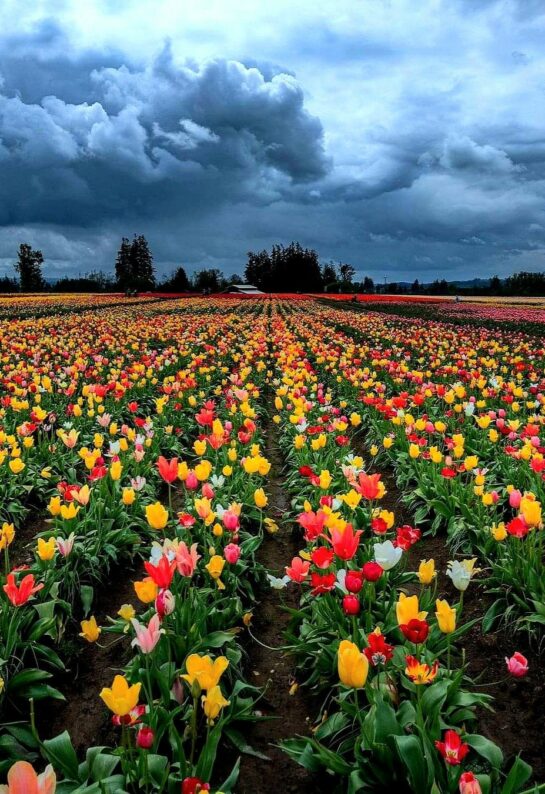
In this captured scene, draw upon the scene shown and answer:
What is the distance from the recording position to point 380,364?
11141 mm

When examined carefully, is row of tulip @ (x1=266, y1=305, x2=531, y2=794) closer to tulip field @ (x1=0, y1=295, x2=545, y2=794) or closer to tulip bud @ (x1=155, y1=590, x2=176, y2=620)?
tulip field @ (x1=0, y1=295, x2=545, y2=794)

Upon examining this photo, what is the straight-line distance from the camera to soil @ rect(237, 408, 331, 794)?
259 cm

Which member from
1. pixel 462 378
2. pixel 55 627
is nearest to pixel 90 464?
pixel 55 627

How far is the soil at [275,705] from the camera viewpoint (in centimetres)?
259

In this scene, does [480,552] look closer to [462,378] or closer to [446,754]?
[446,754]

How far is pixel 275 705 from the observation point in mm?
3088

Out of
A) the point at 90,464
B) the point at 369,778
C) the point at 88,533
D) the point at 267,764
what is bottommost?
the point at 267,764

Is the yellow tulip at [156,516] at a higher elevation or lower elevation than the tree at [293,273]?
lower

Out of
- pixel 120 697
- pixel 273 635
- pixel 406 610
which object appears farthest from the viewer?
pixel 273 635

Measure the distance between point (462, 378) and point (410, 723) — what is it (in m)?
7.28

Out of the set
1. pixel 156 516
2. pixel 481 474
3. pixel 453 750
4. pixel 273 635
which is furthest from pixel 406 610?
pixel 481 474

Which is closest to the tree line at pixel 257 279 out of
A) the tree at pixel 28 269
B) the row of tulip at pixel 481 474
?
the tree at pixel 28 269

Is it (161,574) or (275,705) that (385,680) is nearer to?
(275,705)

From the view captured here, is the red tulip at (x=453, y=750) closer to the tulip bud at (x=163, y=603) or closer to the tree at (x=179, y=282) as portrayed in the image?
the tulip bud at (x=163, y=603)
